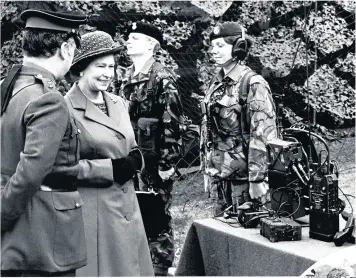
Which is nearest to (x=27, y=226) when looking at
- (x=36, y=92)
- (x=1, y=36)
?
(x=36, y=92)

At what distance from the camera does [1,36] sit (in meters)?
6.69

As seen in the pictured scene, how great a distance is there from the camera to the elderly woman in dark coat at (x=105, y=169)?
11.4ft

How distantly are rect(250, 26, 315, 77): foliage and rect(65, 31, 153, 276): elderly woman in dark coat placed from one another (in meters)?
4.38

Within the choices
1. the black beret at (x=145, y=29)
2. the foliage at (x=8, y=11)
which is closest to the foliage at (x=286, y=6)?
the foliage at (x=8, y=11)

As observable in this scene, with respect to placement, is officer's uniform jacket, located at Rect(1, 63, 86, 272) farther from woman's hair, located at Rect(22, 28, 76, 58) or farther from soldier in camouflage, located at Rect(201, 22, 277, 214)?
soldier in camouflage, located at Rect(201, 22, 277, 214)

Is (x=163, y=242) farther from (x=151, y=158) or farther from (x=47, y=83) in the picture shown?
(x=47, y=83)

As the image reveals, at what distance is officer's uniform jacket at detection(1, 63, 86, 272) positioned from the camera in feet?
8.68

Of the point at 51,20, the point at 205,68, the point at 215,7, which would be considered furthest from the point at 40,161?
the point at 215,7

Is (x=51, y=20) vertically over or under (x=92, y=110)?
over

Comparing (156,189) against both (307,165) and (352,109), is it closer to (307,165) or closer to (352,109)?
(307,165)

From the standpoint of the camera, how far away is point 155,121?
186 inches

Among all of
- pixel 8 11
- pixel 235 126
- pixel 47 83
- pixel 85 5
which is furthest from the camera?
pixel 85 5

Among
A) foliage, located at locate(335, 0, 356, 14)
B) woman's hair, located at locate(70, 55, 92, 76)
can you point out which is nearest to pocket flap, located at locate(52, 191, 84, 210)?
woman's hair, located at locate(70, 55, 92, 76)

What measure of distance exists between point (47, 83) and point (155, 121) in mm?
1983
